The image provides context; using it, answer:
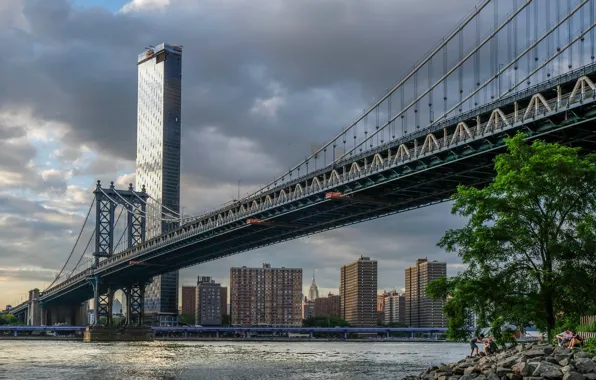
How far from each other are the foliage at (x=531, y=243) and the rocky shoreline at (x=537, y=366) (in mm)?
4715

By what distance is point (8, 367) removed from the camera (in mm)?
54781

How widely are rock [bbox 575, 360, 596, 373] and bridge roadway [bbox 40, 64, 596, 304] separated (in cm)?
2128

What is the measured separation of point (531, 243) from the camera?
34688 millimetres

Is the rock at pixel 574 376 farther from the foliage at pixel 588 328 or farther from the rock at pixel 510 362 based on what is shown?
the foliage at pixel 588 328

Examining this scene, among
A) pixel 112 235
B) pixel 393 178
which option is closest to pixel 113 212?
pixel 112 235

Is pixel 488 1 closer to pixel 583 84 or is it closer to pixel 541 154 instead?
pixel 583 84

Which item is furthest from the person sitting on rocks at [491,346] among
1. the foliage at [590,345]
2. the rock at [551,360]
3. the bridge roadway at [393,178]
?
the bridge roadway at [393,178]

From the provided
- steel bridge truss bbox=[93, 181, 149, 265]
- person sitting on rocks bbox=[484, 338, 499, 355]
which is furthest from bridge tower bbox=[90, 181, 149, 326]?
person sitting on rocks bbox=[484, 338, 499, 355]

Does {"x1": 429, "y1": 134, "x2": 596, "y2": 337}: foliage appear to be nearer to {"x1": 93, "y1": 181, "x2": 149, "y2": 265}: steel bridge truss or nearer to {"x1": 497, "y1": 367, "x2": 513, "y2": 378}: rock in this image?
{"x1": 497, "y1": 367, "x2": 513, "y2": 378}: rock

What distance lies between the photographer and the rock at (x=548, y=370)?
24403 millimetres

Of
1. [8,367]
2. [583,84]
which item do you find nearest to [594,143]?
[583,84]

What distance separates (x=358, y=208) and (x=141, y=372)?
1312 inches

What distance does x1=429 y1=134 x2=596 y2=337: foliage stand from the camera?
33.9 meters

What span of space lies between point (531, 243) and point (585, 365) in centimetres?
1095
